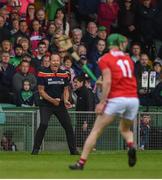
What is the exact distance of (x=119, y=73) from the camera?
1497 cm

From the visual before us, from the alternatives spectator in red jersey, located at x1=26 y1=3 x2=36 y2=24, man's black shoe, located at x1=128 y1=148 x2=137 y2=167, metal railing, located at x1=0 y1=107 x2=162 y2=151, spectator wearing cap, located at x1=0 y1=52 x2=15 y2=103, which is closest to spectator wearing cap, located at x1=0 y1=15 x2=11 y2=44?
spectator in red jersey, located at x1=26 y1=3 x2=36 y2=24

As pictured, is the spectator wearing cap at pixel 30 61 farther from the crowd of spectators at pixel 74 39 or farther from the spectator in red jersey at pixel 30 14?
the spectator in red jersey at pixel 30 14

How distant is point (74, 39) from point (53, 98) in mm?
5193

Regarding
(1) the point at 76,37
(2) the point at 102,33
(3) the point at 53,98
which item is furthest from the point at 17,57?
(3) the point at 53,98

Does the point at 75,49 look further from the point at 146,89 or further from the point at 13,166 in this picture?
the point at 13,166

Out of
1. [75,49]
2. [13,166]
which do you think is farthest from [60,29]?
[13,166]

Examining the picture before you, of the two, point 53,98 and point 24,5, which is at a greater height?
point 24,5

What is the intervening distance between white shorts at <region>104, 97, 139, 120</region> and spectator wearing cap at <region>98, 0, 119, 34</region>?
10.4 m

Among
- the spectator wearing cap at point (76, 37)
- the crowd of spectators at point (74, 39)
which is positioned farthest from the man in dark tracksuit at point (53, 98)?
the spectator wearing cap at point (76, 37)

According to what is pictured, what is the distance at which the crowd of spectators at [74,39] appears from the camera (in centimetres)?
2258

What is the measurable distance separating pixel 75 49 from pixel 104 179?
34.7 feet

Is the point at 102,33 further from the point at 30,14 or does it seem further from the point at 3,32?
the point at 3,32

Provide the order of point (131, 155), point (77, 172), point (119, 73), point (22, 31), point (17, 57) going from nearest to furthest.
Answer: point (77, 172) → point (119, 73) → point (131, 155) → point (17, 57) → point (22, 31)

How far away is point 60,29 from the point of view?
2452 centimetres
